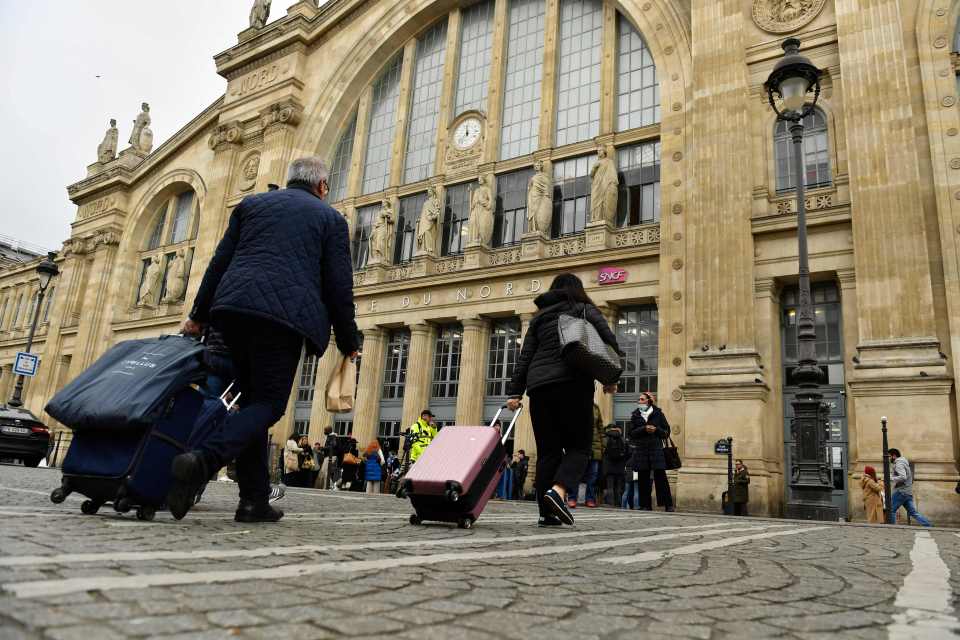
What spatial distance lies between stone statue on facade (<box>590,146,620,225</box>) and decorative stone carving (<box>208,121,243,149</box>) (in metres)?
18.4

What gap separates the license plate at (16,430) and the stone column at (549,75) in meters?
16.6

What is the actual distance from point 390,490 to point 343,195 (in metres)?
14.1

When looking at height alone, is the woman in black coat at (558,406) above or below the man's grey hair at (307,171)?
below

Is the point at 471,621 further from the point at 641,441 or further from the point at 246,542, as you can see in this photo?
the point at 641,441

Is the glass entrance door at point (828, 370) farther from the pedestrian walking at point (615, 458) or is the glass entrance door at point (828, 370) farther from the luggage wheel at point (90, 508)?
the luggage wheel at point (90, 508)

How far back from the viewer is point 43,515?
3748 mm

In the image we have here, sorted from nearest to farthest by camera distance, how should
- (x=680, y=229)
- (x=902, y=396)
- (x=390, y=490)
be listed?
(x=902, y=396) < (x=680, y=229) < (x=390, y=490)

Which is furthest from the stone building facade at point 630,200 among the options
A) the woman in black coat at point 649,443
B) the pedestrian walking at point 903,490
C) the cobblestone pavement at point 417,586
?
the cobblestone pavement at point 417,586

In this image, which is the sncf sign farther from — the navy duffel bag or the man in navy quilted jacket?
the navy duffel bag

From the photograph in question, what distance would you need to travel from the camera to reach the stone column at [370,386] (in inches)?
949

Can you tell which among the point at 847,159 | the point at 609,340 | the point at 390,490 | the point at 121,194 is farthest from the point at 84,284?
the point at 609,340

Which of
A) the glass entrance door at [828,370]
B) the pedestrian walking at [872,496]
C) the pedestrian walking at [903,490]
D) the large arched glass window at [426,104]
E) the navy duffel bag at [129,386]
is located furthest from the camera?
the large arched glass window at [426,104]

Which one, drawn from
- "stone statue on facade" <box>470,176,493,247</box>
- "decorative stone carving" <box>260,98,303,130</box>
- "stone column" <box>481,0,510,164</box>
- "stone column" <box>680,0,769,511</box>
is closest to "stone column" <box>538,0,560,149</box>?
"stone column" <box>481,0,510,164</box>

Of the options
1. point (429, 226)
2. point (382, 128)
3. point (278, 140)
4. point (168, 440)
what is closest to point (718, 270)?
point (429, 226)
